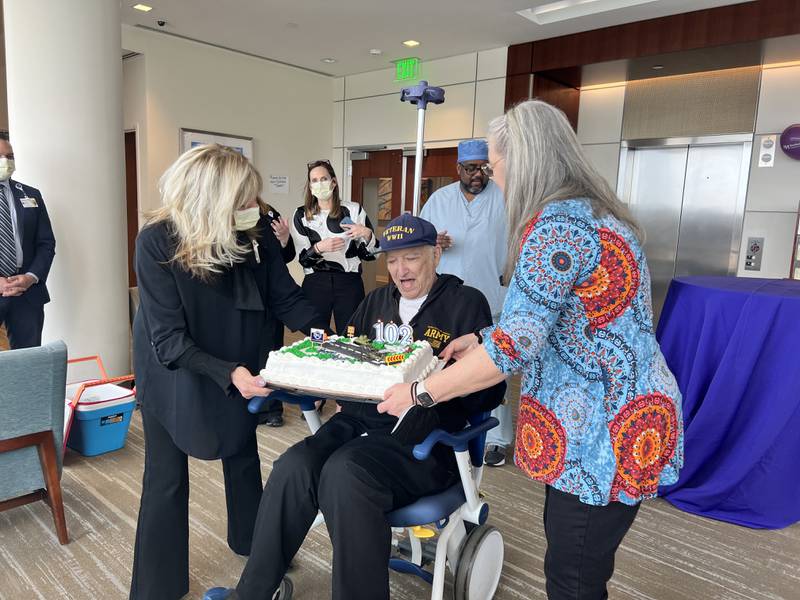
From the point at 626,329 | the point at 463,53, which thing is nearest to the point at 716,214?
the point at 463,53

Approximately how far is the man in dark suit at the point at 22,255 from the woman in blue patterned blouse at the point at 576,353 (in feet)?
10.5

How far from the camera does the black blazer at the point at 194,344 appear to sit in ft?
5.60

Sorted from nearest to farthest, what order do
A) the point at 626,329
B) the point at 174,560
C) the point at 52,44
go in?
the point at 626,329, the point at 174,560, the point at 52,44

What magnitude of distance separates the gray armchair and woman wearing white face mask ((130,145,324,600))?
0.70 metres

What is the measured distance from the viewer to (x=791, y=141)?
16.3ft

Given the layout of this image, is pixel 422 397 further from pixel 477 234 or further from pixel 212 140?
pixel 212 140

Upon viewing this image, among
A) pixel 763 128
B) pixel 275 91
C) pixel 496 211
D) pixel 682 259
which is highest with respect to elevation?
pixel 275 91

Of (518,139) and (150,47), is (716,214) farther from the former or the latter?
(150,47)

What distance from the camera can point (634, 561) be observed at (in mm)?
2404

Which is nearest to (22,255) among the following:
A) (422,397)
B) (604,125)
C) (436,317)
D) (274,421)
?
(274,421)

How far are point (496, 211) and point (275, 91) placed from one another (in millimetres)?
4996

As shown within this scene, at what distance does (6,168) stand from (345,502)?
10.3 feet

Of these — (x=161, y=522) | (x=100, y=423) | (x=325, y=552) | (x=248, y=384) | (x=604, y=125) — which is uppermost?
(x=604, y=125)

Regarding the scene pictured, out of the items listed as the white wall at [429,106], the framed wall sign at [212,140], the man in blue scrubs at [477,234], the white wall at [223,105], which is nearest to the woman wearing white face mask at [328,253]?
the man in blue scrubs at [477,234]
